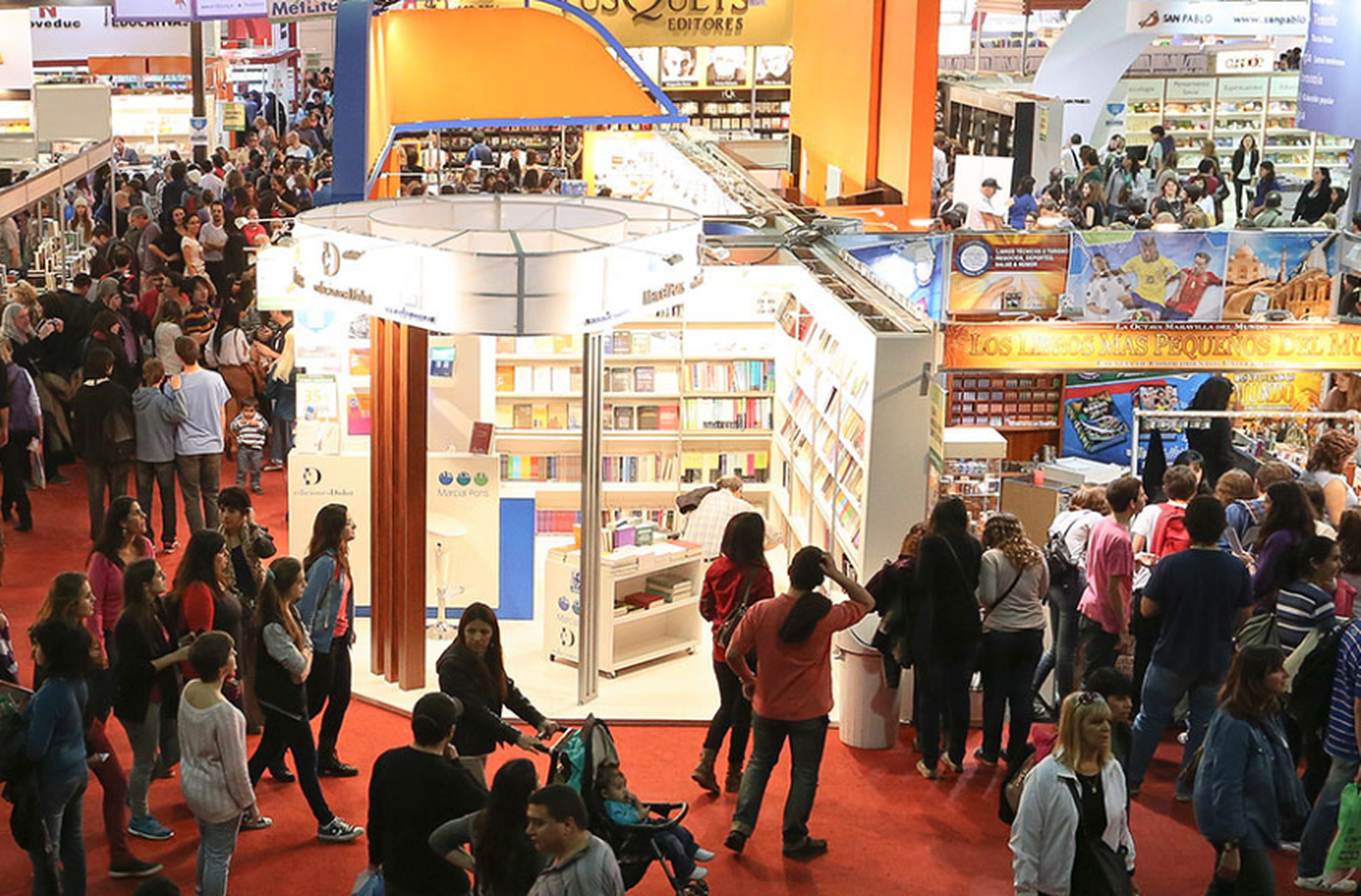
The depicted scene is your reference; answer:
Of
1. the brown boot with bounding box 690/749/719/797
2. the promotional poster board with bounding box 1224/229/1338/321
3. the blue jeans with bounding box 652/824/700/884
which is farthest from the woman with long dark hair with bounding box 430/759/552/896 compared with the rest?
the promotional poster board with bounding box 1224/229/1338/321

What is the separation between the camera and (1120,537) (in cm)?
759

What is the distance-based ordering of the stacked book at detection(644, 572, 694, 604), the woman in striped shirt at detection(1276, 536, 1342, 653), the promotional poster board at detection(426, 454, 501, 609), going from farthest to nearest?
the promotional poster board at detection(426, 454, 501, 609), the stacked book at detection(644, 572, 694, 604), the woman in striped shirt at detection(1276, 536, 1342, 653)

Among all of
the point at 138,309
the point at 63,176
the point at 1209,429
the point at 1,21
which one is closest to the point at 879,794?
the point at 1209,429

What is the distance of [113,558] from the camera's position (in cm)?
727

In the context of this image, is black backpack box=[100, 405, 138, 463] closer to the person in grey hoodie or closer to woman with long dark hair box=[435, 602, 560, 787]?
the person in grey hoodie

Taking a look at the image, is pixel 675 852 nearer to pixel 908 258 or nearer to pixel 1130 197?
pixel 908 258

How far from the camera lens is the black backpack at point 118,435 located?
394 inches

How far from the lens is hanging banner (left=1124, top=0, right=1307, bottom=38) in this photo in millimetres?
20766

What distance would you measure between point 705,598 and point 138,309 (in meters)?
6.47

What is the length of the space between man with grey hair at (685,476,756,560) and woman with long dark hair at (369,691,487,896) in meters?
4.25

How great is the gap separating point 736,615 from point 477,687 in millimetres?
1353

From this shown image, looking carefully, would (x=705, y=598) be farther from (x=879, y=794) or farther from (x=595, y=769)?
(x=595, y=769)

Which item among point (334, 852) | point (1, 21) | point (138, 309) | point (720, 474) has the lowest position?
point (334, 852)

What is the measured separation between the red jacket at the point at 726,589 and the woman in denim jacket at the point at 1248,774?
198cm
